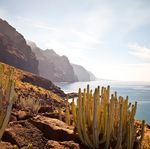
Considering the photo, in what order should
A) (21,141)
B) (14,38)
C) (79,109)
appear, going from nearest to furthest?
(21,141), (79,109), (14,38)

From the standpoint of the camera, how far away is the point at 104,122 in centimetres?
728

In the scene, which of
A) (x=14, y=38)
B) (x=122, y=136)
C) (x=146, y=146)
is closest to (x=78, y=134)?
(x=122, y=136)

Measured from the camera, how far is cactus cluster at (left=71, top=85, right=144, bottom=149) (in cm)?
688

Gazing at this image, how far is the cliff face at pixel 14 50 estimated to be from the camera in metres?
95.3

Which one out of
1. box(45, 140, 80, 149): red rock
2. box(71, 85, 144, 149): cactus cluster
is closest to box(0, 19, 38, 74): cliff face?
box(71, 85, 144, 149): cactus cluster

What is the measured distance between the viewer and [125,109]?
7.38m

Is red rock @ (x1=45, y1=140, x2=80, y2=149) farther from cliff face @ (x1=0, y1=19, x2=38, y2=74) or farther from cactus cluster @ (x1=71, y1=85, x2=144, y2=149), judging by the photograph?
cliff face @ (x1=0, y1=19, x2=38, y2=74)

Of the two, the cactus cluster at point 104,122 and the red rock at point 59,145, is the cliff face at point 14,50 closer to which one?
the cactus cluster at point 104,122

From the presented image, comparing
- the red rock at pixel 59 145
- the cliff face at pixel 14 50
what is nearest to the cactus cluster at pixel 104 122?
the red rock at pixel 59 145

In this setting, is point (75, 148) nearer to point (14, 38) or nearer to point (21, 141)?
point (21, 141)

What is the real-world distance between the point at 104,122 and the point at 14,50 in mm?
101708

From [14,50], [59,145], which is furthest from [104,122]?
[14,50]

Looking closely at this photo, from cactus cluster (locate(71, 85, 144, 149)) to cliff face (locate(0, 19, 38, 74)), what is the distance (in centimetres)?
8879

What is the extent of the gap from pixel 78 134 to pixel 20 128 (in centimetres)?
156
